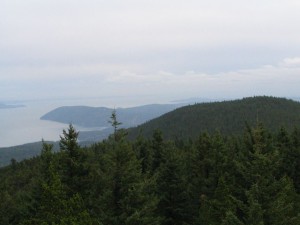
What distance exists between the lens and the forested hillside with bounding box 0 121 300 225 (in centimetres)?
1620

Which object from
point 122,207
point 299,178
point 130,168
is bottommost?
point 299,178

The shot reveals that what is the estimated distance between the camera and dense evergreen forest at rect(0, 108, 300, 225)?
53.2ft

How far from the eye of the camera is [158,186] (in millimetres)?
28406

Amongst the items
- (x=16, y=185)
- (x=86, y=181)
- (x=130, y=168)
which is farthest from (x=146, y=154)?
(x=16, y=185)

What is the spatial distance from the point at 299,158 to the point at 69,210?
96.9 feet

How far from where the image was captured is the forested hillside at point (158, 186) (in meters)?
16.2

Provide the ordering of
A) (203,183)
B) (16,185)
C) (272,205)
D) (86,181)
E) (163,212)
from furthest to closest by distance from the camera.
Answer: (16,185), (203,183), (163,212), (86,181), (272,205)

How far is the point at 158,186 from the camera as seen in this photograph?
1118 inches

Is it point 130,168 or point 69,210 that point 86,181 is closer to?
point 130,168

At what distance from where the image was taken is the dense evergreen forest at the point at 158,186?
1620cm

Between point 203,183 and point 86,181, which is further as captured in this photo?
point 203,183

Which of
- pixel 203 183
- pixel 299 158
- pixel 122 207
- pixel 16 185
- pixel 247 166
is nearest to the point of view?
pixel 247 166

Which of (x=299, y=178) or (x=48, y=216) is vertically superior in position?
(x=48, y=216)

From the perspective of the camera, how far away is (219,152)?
104ft
